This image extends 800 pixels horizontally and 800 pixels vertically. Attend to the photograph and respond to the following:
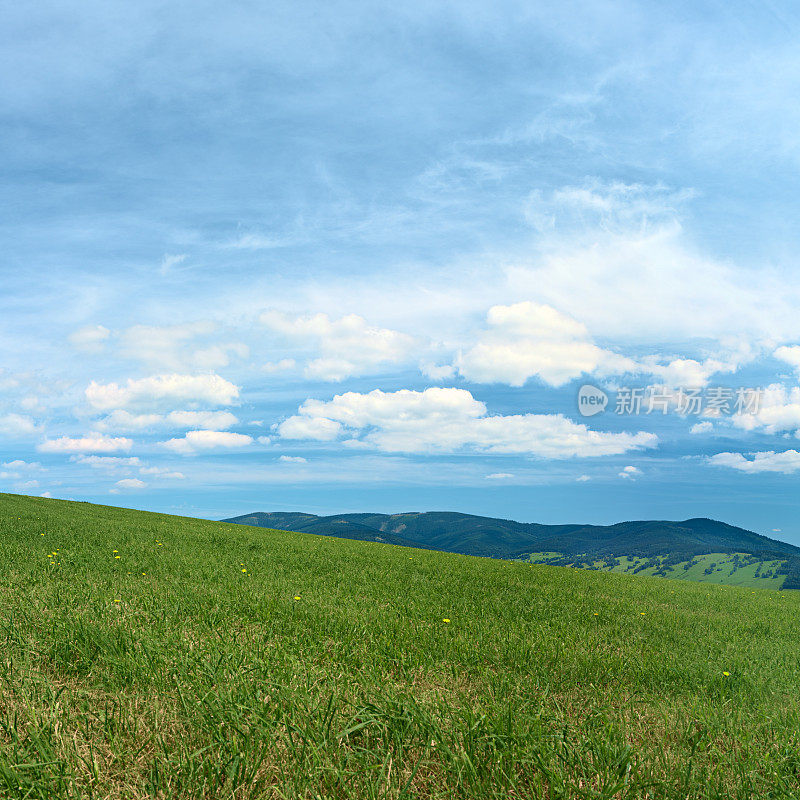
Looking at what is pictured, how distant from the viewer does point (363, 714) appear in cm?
383

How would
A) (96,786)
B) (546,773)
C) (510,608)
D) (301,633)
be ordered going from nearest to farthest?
(96,786), (546,773), (301,633), (510,608)

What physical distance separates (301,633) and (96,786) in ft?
11.2

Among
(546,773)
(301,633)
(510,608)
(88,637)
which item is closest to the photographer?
(546,773)

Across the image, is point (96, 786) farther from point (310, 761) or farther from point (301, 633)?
point (301, 633)

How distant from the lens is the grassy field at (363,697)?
3.33 meters

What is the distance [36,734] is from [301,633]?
328cm

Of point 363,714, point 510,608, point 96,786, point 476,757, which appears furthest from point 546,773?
point 510,608

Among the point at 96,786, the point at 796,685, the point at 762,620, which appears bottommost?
the point at 762,620

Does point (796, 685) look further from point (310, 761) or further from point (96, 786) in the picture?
point (96, 786)

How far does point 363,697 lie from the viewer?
436 cm

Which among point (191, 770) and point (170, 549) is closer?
point (191, 770)

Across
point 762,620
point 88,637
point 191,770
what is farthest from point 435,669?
point 762,620

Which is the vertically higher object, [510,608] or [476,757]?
[476,757]

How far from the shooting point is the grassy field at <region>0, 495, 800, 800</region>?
333 centimetres
